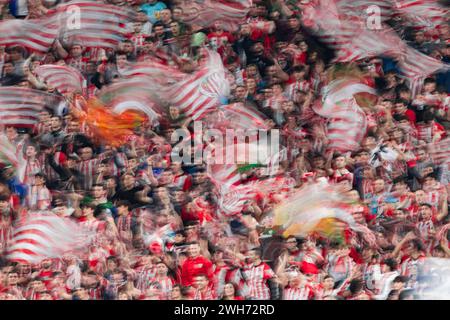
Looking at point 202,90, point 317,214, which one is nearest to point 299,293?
point 317,214

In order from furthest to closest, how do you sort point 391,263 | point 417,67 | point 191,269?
point 417,67
point 391,263
point 191,269

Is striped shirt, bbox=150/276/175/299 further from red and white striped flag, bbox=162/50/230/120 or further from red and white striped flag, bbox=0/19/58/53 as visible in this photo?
red and white striped flag, bbox=0/19/58/53

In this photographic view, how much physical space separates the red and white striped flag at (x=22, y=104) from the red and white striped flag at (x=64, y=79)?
9 centimetres

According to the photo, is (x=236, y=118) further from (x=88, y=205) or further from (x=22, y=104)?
(x=22, y=104)

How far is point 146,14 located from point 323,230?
2.32m

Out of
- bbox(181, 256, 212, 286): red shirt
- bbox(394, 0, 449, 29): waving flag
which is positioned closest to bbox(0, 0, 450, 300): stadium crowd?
bbox(181, 256, 212, 286): red shirt

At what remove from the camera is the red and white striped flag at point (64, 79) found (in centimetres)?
796

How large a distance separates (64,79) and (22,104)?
40 cm

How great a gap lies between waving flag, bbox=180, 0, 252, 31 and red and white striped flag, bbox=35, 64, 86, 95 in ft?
3.31

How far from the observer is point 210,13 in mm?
8062

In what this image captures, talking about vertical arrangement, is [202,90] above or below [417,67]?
below
